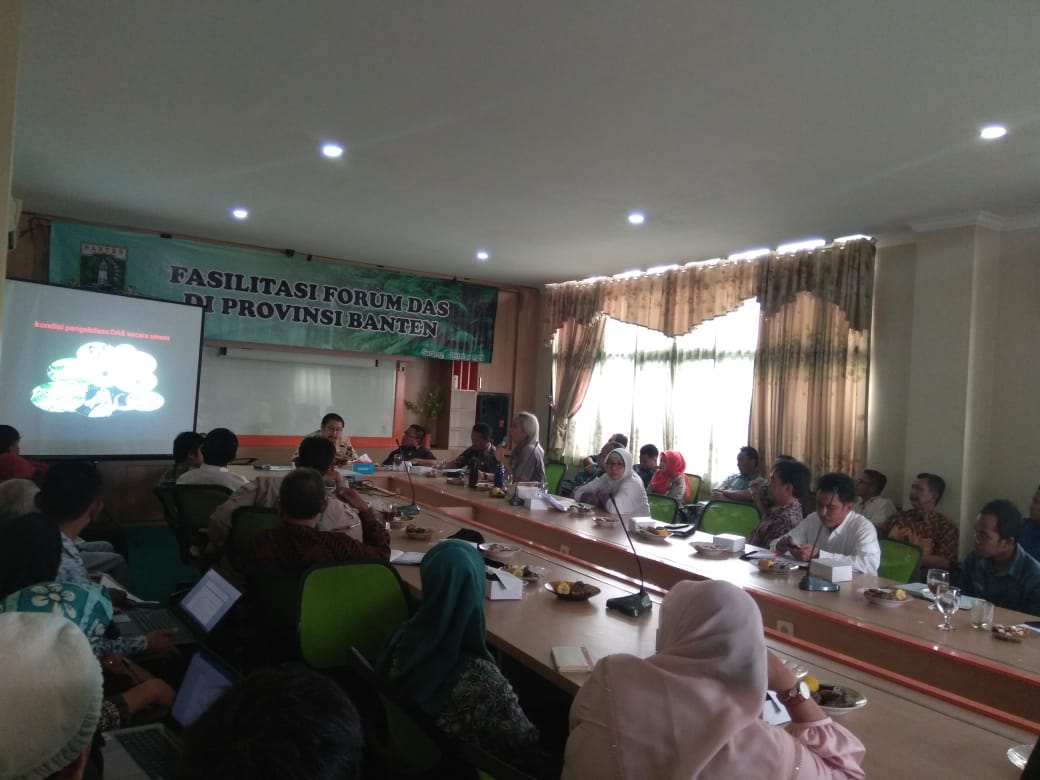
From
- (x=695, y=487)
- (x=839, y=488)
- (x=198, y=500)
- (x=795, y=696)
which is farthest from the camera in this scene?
(x=695, y=487)

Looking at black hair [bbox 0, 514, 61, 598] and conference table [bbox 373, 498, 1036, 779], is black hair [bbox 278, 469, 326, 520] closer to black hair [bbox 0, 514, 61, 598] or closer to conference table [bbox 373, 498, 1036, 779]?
conference table [bbox 373, 498, 1036, 779]

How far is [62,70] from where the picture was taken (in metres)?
3.56

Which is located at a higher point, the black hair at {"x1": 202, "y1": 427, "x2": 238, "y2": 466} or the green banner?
the green banner

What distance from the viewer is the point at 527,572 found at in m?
→ 2.91

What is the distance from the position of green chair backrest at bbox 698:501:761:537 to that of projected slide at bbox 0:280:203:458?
505cm

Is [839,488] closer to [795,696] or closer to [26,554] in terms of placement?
[795,696]

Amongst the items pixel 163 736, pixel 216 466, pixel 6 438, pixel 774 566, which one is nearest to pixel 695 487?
pixel 774 566

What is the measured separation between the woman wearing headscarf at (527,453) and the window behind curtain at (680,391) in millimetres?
2034

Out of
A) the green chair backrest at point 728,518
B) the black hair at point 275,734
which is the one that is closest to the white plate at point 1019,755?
the black hair at point 275,734

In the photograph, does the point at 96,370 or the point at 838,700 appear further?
the point at 96,370

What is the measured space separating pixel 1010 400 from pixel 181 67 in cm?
588

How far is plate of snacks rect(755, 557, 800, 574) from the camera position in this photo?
10.5 ft

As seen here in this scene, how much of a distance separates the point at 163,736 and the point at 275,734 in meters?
1.00

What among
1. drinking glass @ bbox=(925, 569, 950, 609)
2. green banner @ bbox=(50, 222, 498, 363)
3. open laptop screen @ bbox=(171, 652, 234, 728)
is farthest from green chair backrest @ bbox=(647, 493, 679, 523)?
green banner @ bbox=(50, 222, 498, 363)
